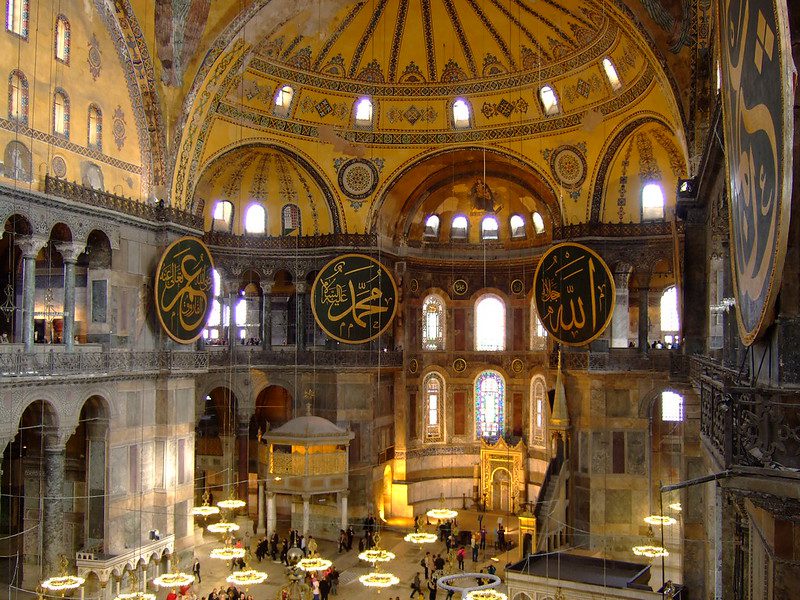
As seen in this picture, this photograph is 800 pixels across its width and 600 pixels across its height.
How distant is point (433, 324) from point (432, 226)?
294 cm

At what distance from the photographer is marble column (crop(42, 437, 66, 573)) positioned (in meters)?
14.6

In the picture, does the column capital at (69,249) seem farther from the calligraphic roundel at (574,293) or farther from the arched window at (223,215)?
the calligraphic roundel at (574,293)

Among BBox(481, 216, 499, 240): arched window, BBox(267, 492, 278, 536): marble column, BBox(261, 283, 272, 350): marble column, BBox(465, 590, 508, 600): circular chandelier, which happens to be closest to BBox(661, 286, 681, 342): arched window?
BBox(481, 216, 499, 240): arched window

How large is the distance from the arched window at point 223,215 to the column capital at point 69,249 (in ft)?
21.7

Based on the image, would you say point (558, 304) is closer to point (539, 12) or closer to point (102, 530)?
point (539, 12)

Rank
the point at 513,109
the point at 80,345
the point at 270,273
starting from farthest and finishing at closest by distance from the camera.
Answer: the point at 270,273 < the point at 513,109 < the point at 80,345

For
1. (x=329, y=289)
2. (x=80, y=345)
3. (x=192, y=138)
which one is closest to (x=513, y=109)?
(x=329, y=289)

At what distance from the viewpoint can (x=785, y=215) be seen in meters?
4.46

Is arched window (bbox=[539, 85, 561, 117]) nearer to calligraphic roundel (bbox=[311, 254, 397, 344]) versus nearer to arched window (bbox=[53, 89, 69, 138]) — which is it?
calligraphic roundel (bbox=[311, 254, 397, 344])

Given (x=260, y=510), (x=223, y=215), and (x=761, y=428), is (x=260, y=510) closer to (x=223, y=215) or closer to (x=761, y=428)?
(x=223, y=215)

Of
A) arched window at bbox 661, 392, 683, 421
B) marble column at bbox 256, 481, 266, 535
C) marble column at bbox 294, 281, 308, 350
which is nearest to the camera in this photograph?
arched window at bbox 661, 392, 683, 421

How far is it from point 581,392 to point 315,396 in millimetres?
6938

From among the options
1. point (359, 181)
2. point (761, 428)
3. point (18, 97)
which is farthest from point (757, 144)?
point (359, 181)

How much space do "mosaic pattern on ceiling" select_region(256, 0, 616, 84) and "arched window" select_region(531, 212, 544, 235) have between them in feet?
15.0
